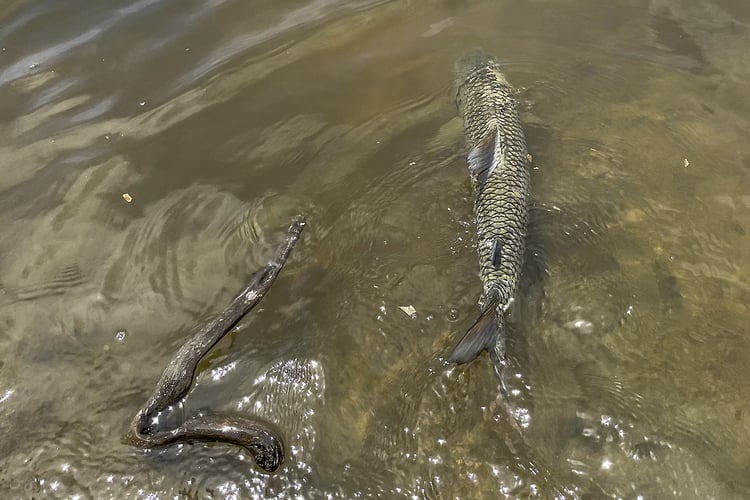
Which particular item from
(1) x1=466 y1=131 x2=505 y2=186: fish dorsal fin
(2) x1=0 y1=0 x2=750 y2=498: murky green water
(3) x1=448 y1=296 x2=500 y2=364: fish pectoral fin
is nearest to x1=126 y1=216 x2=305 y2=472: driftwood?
(2) x1=0 y1=0 x2=750 y2=498: murky green water

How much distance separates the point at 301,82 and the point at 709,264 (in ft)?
12.3

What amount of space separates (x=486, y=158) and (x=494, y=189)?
11.8 inches

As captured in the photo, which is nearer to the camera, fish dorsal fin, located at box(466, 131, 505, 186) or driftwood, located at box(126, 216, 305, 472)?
driftwood, located at box(126, 216, 305, 472)

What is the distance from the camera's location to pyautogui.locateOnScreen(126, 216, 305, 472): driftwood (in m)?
2.98

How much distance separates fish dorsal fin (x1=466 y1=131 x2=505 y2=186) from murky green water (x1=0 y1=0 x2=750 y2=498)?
0.27 meters

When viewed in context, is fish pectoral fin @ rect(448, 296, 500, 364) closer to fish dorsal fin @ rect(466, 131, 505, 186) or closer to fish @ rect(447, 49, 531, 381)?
fish @ rect(447, 49, 531, 381)

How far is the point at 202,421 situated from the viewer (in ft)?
10.0

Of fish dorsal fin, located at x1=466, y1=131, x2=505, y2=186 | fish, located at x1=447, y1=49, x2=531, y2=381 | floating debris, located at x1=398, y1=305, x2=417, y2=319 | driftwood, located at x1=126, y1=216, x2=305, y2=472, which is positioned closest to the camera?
driftwood, located at x1=126, y1=216, x2=305, y2=472

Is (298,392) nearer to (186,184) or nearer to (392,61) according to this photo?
(186,184)

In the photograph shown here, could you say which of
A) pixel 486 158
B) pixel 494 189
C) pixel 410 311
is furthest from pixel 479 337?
pixel 486 158

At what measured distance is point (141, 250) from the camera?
403 centimetres

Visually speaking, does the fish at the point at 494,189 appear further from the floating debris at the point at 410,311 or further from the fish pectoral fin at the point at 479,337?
the floating debris at the point at 410,311

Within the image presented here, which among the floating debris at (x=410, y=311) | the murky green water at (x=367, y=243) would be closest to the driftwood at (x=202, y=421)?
the murky green water at (x=367, y=243)

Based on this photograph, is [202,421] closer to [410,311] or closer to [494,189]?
[410,311]
